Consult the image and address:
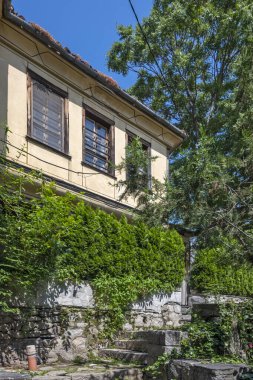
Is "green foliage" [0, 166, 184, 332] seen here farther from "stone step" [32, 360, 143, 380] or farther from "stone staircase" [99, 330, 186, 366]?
"stone step" [32, 360, 143, 380]

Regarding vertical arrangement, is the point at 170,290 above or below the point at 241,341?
above

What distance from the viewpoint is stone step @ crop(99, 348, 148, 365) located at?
7.81m

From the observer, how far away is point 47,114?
407 inches

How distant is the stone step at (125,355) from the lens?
7809 mm

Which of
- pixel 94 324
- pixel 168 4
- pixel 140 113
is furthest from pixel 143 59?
pixel 94 324

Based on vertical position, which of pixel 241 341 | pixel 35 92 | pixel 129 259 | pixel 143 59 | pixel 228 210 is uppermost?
pixel 143 59

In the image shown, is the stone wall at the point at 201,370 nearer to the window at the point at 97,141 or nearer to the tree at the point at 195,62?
the tree at the point at 195,62

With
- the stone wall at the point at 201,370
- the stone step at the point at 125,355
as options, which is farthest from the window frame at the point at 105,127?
the stone wall at the point at 201,370

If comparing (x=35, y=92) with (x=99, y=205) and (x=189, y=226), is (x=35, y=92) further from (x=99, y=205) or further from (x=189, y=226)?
(x=189, y=226)

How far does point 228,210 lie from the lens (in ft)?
23.3

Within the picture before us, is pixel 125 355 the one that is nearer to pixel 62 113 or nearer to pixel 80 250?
pixel 80 250

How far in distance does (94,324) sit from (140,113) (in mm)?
6122

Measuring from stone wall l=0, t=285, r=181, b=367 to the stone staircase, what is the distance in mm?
382

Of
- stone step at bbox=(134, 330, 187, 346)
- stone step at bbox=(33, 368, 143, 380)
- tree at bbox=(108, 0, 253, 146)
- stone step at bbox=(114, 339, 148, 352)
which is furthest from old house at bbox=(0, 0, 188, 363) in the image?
tree at bbox=(108, 0, 253, 146)
